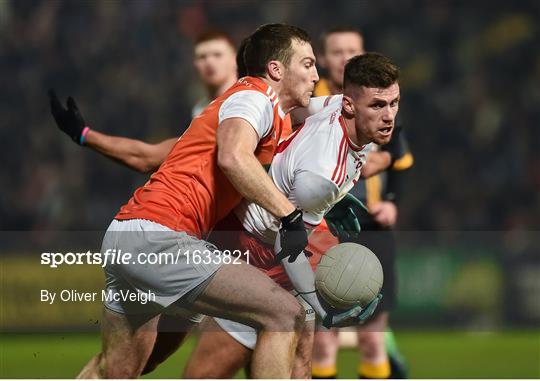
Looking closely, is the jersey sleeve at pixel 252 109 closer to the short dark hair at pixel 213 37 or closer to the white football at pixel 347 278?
the white football at pixel 347 278

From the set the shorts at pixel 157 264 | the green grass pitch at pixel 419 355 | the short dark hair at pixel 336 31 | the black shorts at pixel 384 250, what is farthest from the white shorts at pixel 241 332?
the green grass pitch at pixel 419 355

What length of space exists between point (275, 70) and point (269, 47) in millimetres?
118

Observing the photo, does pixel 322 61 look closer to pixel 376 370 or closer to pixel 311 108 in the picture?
pixel 311 108

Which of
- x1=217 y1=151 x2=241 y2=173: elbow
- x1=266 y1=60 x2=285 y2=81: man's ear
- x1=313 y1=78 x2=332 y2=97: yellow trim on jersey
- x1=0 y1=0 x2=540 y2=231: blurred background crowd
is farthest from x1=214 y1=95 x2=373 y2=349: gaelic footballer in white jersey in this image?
x1=0 y1=0 x2=540 y2=231: blurred background crowd

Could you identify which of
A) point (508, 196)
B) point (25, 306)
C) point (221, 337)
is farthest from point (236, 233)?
point (508, 196)

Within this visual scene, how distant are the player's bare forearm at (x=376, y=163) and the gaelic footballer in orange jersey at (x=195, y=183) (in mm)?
1808

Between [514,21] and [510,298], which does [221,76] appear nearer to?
[510,298]

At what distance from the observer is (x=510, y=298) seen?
13.2 meters

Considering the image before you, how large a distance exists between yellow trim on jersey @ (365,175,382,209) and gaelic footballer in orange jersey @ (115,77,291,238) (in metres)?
2.71

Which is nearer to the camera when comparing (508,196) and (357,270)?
(357,270)

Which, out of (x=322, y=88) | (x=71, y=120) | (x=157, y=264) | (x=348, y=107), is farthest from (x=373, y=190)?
(x=157, y=264)

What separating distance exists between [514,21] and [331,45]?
10.2m

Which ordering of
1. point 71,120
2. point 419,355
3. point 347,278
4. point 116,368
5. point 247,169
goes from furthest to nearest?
point 419,355 → point 71,120 → point 116,368 → point 347,278 → point 247,169

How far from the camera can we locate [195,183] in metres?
5.33
